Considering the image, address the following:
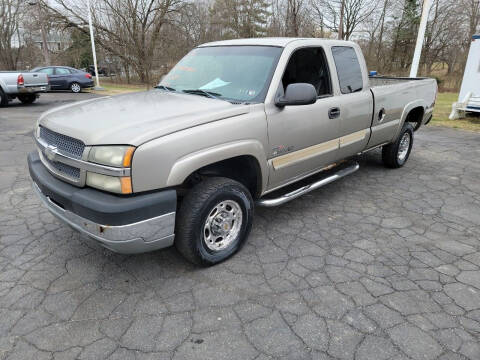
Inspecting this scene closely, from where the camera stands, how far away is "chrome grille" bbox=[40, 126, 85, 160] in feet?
8.49

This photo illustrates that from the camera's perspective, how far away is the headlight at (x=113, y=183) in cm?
237

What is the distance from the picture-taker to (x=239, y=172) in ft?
11.1

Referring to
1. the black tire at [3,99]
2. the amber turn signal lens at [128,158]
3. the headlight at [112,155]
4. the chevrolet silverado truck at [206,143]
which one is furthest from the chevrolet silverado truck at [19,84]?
the amber turn signal lens at [128,158]

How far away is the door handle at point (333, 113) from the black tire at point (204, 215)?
141cm

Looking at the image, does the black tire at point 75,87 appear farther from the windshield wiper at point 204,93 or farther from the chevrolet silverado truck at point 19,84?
the windshield wiper at point 204,93

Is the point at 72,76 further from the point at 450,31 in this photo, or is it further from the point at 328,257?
→ the point at 450,31

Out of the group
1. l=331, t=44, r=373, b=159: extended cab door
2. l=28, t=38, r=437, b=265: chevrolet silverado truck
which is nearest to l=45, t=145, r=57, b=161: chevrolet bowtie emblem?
l=28, t=38, r=437, b=265: chevrolet silverado truck

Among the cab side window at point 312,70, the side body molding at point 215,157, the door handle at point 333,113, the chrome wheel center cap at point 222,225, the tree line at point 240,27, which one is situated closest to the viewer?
the side body molding at point 215,157

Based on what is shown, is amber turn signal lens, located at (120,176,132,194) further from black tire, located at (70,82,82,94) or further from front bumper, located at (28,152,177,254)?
black tire, located at (70,82,82,94)

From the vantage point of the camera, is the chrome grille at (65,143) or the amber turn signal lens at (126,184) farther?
the chrome grille at (65,143)

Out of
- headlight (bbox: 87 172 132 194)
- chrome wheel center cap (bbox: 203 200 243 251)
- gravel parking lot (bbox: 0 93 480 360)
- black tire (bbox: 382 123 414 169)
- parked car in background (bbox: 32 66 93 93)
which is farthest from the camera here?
parked car in background (bbox: 32 66 93 93)

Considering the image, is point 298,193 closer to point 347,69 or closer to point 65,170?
point 347,69

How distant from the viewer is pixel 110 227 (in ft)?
7.76

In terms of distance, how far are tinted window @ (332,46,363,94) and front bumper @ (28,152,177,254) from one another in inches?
105
